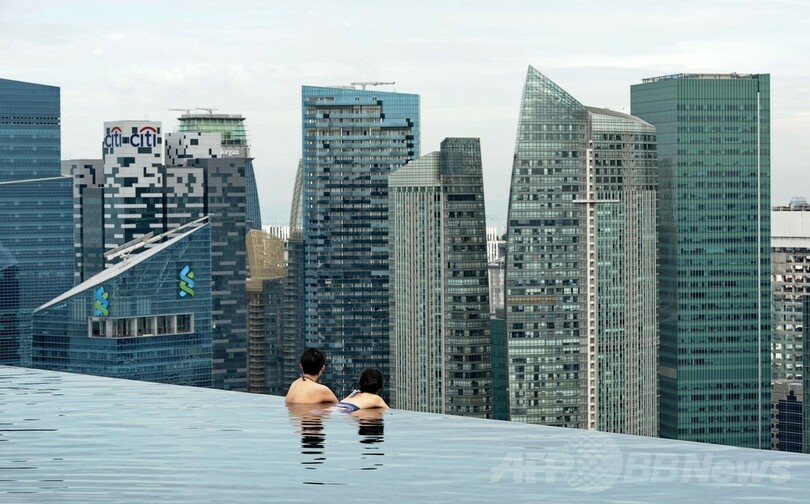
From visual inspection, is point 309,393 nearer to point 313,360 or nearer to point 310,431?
point 313,360

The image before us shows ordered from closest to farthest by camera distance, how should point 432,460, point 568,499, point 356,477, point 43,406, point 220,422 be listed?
point 568,499, point 356,477, point 432,460, point 220,422, point 43,406

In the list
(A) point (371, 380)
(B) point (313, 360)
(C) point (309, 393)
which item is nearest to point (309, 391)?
(C) point (309, 393)

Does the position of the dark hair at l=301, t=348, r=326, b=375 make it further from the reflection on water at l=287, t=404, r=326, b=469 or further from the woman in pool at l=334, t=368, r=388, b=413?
the reflection on water at l=287, t=404, r=326, b=469

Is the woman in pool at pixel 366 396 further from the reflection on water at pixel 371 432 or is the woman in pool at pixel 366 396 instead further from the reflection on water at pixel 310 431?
the reflection on water at pixel 310 431

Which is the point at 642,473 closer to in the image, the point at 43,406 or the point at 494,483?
the point at 494,483

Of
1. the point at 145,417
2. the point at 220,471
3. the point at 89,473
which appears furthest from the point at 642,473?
the point at 145,417

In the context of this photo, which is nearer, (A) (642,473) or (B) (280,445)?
(A) (642,473)
